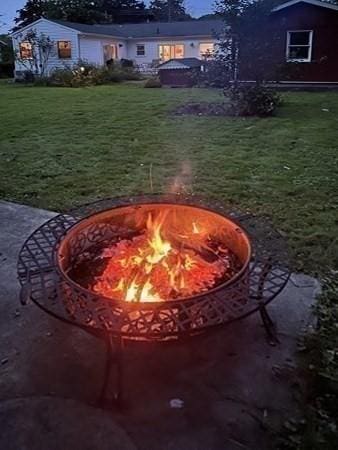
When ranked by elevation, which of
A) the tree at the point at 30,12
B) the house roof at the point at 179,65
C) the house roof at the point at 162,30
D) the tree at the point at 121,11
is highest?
the tree at the point at 121,11

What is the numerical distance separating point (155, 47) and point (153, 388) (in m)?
25.2

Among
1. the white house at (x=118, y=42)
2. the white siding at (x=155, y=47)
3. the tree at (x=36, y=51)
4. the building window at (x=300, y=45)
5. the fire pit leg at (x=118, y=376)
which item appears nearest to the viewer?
the fire pit leg at (x=118, y=376)

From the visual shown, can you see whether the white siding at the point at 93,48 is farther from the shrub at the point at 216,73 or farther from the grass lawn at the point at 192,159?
the shrub at the point at 216,73

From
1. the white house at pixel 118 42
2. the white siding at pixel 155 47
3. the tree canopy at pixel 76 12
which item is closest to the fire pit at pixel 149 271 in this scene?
the white house at pixel 118 42

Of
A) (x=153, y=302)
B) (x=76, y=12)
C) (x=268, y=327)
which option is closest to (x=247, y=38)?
(x=268, y=327)

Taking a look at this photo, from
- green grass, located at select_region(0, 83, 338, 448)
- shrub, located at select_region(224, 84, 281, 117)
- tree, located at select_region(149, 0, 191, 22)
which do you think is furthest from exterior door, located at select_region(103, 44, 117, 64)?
tree, located at select_region(149, 0, 191, 22)

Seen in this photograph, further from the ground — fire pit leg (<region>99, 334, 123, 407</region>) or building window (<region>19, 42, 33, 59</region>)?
building window (<region>19, 42, 33, 59</region>)

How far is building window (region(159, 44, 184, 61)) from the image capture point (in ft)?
78.5

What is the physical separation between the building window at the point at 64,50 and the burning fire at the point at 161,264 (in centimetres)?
2084

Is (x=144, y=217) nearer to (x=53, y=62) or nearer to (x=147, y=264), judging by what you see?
(x=147, y=264)

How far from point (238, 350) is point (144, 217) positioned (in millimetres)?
988

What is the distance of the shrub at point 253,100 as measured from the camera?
8906 millimetres

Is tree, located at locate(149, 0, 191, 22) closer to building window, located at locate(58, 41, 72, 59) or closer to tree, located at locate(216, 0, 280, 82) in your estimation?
building window, located at locate(58, 41, 72, 59)

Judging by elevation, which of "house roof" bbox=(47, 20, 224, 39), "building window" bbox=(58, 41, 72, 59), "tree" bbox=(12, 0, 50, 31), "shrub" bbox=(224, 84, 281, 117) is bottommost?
"shrub" bbox=(224, 84, 281, 117)
